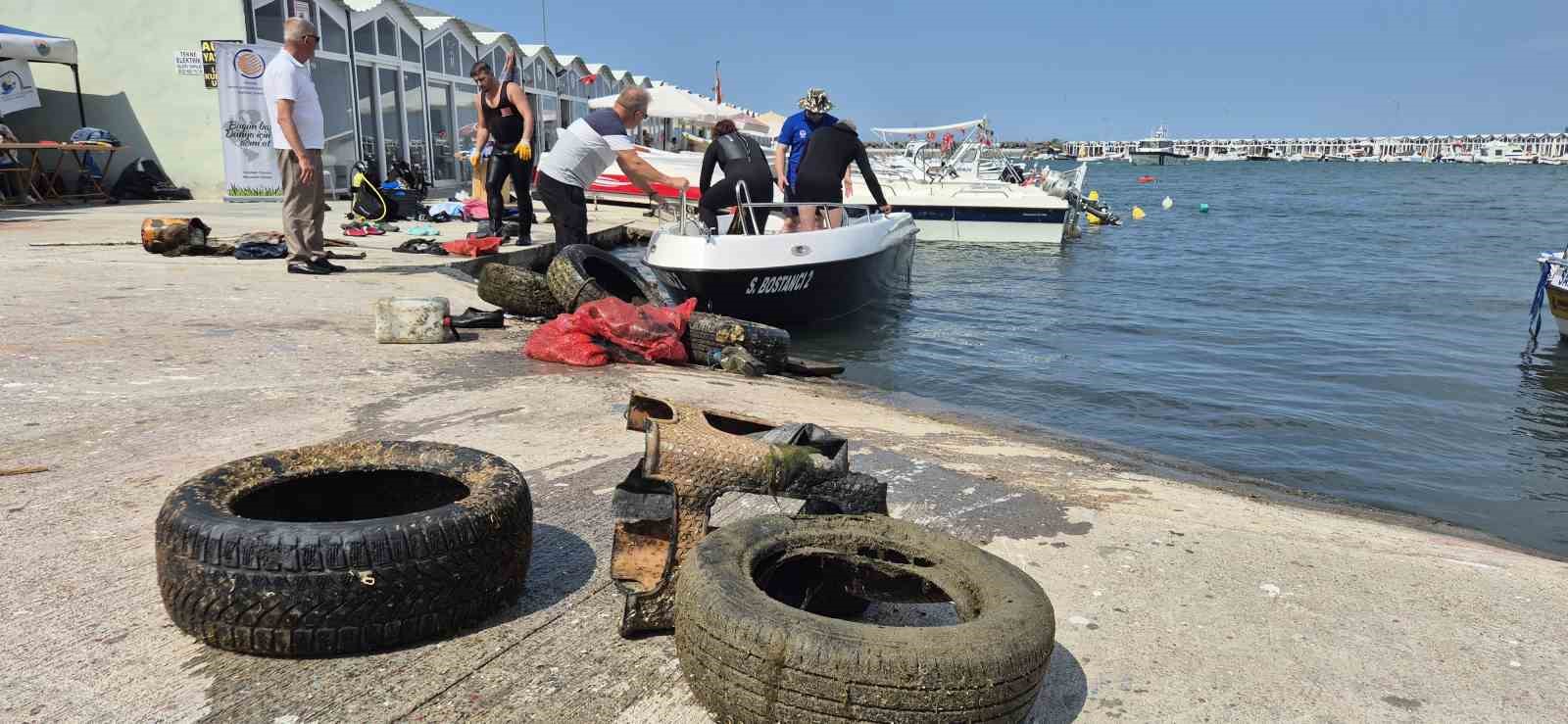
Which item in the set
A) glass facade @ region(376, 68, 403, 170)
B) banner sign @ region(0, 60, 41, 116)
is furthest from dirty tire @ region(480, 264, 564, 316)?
glass facade @ region(376, 68, 403, 170)

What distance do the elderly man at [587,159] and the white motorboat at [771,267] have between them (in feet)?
3.29

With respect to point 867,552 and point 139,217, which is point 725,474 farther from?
point 139,217

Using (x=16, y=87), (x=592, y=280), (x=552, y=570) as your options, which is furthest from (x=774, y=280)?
(x=16, y=87)

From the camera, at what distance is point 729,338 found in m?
6.96

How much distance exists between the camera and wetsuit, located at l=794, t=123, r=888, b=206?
31.4 feet

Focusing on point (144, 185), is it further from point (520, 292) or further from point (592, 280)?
point (592, 280)

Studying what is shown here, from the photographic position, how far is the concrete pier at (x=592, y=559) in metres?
2.25

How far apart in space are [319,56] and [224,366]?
575 inches

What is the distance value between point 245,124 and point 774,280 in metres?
12.1

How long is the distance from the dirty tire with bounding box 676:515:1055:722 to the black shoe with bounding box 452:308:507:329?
515cm

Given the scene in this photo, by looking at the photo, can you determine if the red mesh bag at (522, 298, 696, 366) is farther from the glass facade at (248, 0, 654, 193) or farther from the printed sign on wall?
the printed sign on wall

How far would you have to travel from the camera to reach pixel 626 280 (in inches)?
305

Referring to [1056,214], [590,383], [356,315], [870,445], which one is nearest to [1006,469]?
[870,445]

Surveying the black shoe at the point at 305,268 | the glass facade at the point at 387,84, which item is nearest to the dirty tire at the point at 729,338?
the black shoe at the point at 305,268
